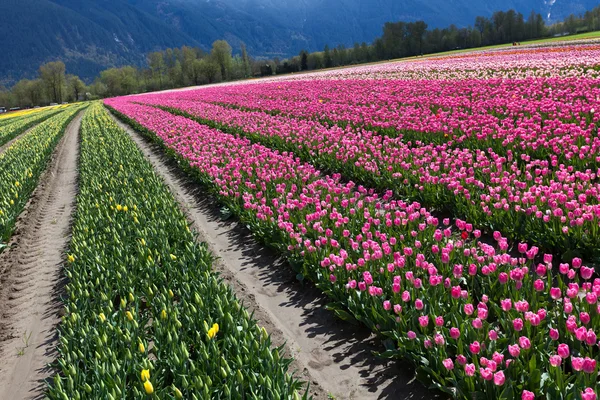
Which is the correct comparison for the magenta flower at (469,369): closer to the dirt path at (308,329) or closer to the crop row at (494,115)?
the dirt path at (308,329)

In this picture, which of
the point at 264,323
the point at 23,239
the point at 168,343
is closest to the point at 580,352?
the point at 264,323

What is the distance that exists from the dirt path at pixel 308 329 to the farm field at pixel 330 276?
2 centimetres

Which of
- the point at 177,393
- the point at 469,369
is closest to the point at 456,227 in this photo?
the point at 469,369

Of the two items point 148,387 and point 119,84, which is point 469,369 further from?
point 119,84

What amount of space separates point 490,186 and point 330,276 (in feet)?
10.6

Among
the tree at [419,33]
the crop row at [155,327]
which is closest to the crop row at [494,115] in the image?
the crop row at [155,327]

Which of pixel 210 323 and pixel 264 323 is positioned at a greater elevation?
pixel 210 323

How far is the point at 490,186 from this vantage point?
22.2 ft

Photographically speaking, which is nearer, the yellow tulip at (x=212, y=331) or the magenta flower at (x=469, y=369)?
the magenta flower at (x=469, y=369)

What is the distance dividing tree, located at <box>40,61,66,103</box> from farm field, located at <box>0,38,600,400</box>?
131 m

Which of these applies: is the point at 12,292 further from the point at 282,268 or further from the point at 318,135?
the point at 318,135

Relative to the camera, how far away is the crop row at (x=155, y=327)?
3719 millimetres

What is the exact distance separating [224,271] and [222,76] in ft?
405

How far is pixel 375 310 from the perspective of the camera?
14.6 feet
